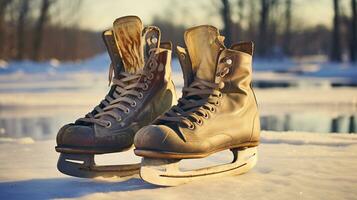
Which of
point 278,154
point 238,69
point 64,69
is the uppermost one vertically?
point 238,69

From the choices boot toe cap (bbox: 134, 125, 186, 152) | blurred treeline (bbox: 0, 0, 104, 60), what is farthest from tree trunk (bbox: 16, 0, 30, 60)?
boot toe cap (bbox: 134, 125, 186, 152)

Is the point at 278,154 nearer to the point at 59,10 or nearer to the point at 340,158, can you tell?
the point at 340,158

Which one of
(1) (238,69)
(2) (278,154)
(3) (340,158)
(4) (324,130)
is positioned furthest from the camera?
(4) (324,130)

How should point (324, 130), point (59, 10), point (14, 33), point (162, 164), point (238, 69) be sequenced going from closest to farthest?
point (162, 164) < point (238, 69) < point (324, 130) < point (14, 33) < point (59, 10)

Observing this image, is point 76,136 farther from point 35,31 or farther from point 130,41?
point 35,31

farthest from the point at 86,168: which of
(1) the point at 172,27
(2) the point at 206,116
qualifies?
(1) the point at 172,27

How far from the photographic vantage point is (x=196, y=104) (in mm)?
2115

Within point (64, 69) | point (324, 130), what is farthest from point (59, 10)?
point (324, 130)

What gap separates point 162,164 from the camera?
1934 mm

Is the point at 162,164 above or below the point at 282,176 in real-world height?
above

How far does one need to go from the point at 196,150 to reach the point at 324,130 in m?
2.88

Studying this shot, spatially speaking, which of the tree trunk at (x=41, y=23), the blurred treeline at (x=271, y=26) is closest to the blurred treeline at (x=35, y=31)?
the tree trunk at (x=41, y=23)

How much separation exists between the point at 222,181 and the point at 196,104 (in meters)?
0.32

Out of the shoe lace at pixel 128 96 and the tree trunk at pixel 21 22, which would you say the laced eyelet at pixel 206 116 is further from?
the tree trunk at pixel 21 22
